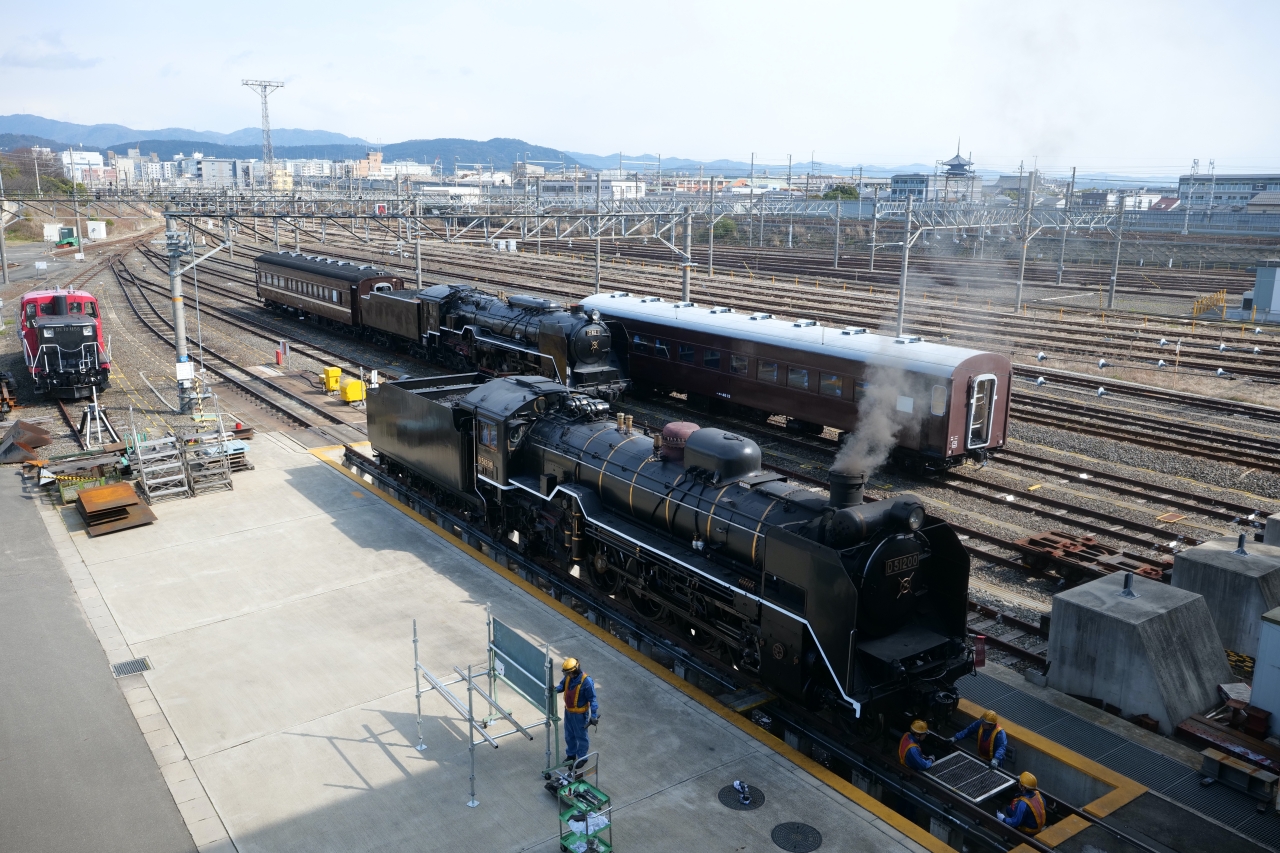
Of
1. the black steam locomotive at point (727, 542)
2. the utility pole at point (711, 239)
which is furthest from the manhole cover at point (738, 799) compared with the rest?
the utility pole at point (711, 239)

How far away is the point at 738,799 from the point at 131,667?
7738 millimetres

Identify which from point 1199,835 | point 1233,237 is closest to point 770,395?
point 1199,835

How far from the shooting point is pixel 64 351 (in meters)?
25.3

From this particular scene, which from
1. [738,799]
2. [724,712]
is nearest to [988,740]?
[738,799]

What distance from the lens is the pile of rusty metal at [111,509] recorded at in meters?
16.1

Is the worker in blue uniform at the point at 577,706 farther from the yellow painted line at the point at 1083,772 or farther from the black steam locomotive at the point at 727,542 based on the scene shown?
the yellow painted line at the point at 1083,772

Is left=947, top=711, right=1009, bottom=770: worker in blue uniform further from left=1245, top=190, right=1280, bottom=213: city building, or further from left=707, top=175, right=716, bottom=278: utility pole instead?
left=1245, top=190, right=1280, bottom=213: city building

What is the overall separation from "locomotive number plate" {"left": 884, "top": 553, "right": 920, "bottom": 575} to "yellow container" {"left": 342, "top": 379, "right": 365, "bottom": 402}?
19536 millimetres

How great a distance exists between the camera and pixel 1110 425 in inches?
919

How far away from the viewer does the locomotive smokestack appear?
9.86m

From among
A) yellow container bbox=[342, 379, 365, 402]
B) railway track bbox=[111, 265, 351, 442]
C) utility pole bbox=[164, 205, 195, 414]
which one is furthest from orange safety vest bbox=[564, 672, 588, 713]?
yellow container bbox=[342, 379, 365, 402]

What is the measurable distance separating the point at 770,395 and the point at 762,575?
1291cm

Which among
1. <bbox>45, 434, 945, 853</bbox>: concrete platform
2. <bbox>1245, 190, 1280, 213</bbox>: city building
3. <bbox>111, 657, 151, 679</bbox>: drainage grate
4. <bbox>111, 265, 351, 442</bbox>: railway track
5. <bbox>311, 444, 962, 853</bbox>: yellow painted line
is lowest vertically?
<bbox>111, 657, 151, 679</bbox>: drainage grate

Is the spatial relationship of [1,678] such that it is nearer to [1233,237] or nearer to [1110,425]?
[1110,425]
